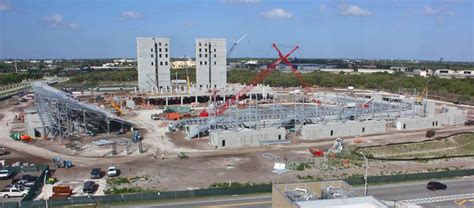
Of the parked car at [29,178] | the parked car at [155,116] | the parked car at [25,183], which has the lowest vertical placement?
the parked car at [29,178]

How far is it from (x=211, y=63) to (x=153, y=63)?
589 inches

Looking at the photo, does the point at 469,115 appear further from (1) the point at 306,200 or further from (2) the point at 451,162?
(1) the point at 306,200

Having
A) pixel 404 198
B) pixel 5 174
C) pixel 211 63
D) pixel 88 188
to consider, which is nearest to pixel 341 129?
pixel 404 198

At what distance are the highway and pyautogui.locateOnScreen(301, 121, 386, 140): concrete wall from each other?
2075 cm

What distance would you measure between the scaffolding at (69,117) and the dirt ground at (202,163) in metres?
3.59

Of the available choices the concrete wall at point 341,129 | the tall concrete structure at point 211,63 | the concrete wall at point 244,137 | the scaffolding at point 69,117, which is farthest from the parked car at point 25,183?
the tall concrete structure at point 211,63

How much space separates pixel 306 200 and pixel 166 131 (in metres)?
43.9

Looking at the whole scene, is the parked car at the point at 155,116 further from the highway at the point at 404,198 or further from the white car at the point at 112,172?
→ the highway at the point at 404,198

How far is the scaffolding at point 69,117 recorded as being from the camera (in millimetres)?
53906

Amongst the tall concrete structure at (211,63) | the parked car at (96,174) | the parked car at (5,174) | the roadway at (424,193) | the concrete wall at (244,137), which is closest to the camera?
the roadway at (424,193)

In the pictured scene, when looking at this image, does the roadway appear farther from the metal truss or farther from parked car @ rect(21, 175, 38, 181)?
parked car @ rect(21, 175, 38, 181)

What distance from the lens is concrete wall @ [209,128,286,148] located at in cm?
5000

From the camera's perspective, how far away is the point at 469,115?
7631 cm

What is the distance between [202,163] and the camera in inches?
1671
